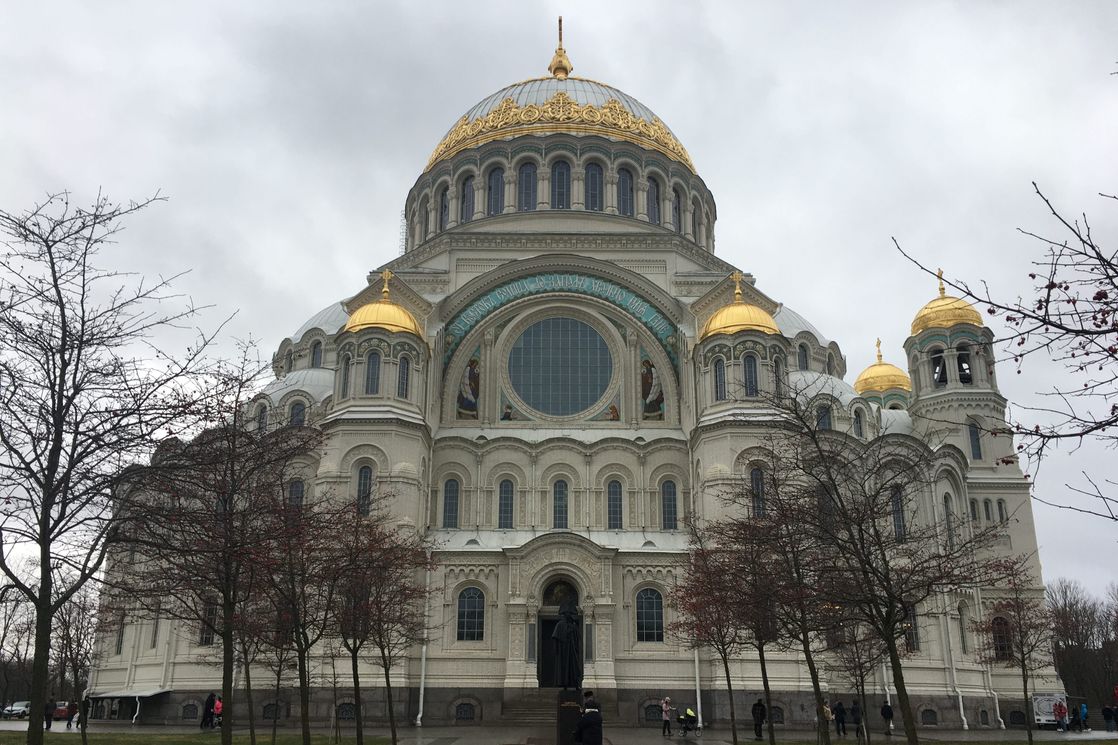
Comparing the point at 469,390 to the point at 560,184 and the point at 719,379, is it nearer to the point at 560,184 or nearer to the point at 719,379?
the point at 719,379

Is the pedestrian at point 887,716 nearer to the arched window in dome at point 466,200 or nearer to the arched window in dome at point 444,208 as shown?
the arched window in dome at point 466,200

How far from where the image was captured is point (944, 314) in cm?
4269

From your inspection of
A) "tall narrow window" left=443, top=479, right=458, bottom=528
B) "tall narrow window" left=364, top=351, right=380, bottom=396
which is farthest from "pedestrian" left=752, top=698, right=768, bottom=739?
"tall narrow window" left=364, top=351, right=380, bottom=396

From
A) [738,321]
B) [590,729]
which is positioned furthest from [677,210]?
[590,729]

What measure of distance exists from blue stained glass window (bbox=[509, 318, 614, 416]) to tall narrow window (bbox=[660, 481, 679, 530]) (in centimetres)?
449

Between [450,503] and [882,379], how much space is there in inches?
1004

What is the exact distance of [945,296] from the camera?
142 feet

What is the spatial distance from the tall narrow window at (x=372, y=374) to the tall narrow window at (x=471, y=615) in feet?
26.3

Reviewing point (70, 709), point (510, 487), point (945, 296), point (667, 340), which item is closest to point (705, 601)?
point (510, 487)

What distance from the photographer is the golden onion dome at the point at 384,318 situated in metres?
36.6

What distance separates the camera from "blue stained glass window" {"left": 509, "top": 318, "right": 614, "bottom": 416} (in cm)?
3894

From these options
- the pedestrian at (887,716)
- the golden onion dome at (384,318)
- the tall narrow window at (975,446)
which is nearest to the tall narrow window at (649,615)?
the pedestrian at (887,716)

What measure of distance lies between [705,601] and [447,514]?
51.2ft

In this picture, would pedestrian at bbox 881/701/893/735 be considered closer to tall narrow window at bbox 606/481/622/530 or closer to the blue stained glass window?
tall narrow window at bbox 606/481/622/530
